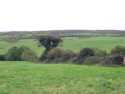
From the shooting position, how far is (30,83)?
20.6m

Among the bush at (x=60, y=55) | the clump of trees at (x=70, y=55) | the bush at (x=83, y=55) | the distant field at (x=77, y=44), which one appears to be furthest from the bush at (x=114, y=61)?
the distant field at (x=77, y=44)

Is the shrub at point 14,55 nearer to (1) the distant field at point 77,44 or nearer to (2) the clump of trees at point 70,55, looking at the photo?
(2) the clump of trees at point 70,55

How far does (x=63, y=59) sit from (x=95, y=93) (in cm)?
3842

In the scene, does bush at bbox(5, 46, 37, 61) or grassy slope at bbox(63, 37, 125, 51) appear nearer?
bush at bbox(5, 46, 37, 61)

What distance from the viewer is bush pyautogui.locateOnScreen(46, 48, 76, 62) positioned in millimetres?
54406

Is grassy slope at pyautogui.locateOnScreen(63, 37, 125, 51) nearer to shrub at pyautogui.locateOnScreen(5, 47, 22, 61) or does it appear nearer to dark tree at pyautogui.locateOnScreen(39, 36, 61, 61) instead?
dark tree at pyautogui.locateOnScreen(39, 36, 61, 61)

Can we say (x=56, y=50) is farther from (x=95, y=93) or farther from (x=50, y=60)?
(x=95, y=93)

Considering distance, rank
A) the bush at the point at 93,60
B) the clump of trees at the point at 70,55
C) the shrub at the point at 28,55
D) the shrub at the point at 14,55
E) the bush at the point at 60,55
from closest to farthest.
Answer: the clump of trees at the point at 70,55, the bush at the point at 93,60, the bush at the point at 60,55, the shrub at the point at 14,55, the shrub at the point at 28,55

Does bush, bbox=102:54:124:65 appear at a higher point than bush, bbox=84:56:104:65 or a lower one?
higher

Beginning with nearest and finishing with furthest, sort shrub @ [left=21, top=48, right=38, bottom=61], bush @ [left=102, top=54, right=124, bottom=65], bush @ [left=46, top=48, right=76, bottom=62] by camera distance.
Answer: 1. bush @ [left=102, top=54, right=124, bottom=65]
2. bush @ [left=46, top=48, right=76, bottom=62]
3. shrub @ [left=21, top=48, right=38, bottom=61]

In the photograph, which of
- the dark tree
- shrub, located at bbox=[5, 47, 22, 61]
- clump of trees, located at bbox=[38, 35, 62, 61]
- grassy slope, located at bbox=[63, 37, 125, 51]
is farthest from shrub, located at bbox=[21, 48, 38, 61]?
grassy slope, located at bbox=[63, 37, 125, 51]

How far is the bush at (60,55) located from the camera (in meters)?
54.4

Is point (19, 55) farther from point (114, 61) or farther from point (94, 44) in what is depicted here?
point (94, 44)

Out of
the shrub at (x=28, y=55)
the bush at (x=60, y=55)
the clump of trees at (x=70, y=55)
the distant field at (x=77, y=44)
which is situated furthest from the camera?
the distant field at (x=77, y=44)
